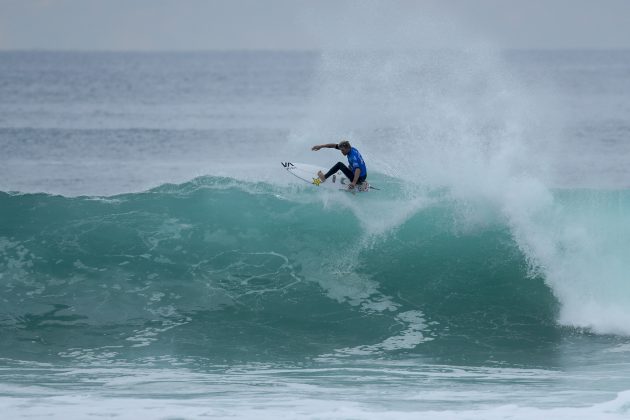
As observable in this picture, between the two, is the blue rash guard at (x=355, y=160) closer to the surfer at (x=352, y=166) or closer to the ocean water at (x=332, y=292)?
the surfer at (x=352, y=166)

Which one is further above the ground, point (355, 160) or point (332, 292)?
point (355, 160)

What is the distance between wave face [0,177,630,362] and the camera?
51.2 feet

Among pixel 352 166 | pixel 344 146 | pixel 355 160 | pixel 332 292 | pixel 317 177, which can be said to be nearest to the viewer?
pixel 344 146

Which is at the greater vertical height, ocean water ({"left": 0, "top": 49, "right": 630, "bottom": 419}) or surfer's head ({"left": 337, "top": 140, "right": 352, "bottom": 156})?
surfer's head ({"left": 337, "top": 140, "right": 352, "bottom": 156})

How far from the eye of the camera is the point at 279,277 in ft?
58.7

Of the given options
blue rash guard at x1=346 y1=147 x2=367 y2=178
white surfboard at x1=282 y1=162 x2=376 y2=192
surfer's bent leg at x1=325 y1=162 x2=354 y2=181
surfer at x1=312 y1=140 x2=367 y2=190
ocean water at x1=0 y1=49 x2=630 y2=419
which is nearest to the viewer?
ocean water at x1=0 y1=49 x2=630 y2=419

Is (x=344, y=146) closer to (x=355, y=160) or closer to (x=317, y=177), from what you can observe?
(x=355, y=160)

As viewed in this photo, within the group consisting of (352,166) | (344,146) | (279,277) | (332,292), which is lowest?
(332,292)

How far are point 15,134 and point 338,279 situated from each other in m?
26.0

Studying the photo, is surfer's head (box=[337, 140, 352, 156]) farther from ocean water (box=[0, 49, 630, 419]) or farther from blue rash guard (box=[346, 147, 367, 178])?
ocean water (box=[0, 49, 630, 419])

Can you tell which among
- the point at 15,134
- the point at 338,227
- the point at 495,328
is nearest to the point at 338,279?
the point at 338,227

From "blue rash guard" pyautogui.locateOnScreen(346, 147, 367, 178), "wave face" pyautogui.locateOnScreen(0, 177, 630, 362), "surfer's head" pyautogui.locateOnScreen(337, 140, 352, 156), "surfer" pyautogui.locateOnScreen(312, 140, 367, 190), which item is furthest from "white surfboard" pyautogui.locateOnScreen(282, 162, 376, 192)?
"surfer's head" pyautogui.locateOnScreen(337, 140, 352, 156)

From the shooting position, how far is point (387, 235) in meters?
18.9

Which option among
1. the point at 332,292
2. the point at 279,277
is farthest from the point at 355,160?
the point at 279,277
